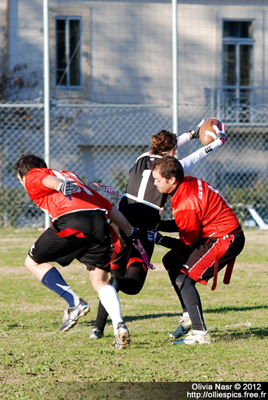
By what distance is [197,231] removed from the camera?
4633 mm

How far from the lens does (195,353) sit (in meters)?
4.27

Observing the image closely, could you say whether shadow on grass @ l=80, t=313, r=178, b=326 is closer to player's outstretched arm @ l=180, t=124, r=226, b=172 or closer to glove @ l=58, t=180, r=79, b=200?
player's outstretched arm @ l=180, t=124, r=226, b=172

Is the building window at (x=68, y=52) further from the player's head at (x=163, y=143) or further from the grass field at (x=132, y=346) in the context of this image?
the player's head at (x=163, y=143)

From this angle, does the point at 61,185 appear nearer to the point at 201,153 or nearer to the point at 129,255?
the point at 129,255

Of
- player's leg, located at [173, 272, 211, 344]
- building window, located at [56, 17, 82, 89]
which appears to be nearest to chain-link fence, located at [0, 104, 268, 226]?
building window, located at [56, 17, 82, 89]

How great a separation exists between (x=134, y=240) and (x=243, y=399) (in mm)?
1965

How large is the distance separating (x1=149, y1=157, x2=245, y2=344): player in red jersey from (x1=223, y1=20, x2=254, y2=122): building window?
12.9 meters

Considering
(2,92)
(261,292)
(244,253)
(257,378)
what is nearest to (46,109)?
(244,253)

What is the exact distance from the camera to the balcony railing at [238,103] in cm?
1551

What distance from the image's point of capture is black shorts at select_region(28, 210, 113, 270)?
4559 mm

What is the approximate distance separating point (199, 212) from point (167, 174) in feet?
1.27

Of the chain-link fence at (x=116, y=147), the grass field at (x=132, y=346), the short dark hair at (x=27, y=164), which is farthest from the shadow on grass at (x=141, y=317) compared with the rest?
the chain-link fence at (x=116, y=147)

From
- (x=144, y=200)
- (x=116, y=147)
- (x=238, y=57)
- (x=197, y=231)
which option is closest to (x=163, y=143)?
(x=144, y=200)

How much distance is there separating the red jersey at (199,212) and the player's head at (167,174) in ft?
0.22
